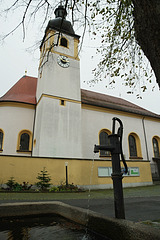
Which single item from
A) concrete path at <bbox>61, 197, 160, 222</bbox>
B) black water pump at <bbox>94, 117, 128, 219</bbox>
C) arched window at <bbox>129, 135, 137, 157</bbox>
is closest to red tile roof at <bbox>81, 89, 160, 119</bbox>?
arched window at <bbox>129, 135, 137, 157</bbox>

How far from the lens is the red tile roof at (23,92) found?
15260mm

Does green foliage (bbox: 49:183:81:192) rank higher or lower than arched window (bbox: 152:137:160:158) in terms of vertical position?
lower

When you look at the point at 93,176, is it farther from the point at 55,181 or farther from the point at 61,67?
the point at 61,67

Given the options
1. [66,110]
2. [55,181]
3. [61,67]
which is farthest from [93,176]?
[61,67]

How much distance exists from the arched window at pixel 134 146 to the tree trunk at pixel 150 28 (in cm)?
1621

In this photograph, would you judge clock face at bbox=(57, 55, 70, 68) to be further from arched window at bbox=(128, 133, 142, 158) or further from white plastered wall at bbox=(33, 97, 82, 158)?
arched window at bbox=(128, 133, 142, 158)

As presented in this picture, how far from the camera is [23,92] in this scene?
1727 cm

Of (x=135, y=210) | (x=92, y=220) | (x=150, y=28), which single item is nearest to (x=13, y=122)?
(x=135, y=210)

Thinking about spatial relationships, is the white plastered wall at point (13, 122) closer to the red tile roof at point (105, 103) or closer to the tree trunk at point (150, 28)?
the red tile roof at point (105, 103)

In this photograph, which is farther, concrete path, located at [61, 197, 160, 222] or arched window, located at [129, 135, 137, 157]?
arched window, located at [129, 135, 137, 157]

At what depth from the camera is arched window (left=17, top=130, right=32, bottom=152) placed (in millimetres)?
13984

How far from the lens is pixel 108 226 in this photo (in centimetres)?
181

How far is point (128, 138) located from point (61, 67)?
976 cm

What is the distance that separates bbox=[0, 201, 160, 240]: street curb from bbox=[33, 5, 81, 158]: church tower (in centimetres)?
963
